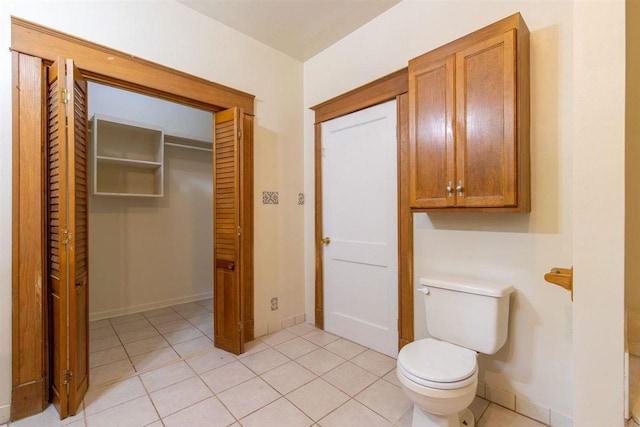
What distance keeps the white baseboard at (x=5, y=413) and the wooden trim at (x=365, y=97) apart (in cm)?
290

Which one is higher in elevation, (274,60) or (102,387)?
(274,60)

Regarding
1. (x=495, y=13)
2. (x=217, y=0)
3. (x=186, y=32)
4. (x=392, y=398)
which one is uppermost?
(x=217, y=0)

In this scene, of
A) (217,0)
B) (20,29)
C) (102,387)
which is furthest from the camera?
(217,0)

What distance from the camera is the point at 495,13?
1.73 metres

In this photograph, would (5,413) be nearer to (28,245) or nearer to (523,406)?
(28,245)

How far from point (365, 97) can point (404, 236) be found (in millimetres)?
1212

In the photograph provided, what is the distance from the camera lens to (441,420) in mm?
1395

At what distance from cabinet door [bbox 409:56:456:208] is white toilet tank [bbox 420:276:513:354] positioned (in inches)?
19.6

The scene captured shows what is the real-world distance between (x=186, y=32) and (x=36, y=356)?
2.38m

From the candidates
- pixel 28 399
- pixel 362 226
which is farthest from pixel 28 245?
pixel 362 226

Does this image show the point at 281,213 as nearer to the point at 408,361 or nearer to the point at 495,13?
the point at 408,361

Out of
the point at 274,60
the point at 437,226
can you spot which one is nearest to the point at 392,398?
the point at 437,226

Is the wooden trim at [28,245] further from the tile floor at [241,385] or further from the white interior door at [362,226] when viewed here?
the white interior door at [362,226]

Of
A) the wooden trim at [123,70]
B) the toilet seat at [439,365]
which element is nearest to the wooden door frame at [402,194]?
the toilet seat at [439,365]
